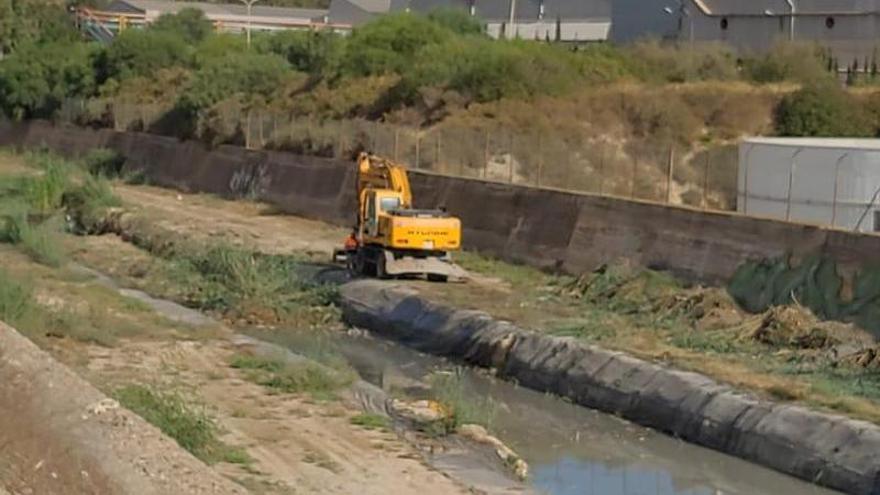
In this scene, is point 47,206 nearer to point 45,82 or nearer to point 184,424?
point 45,82

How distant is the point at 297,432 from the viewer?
2242 centimetres

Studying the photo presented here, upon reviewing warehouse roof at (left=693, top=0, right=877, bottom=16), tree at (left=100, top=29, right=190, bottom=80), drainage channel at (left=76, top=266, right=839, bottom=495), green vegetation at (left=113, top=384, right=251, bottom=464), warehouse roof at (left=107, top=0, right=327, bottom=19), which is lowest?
drainage channel at (left=76, top=266, right=839, bottom=495)

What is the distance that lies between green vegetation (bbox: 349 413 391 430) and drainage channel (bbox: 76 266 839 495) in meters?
1.77

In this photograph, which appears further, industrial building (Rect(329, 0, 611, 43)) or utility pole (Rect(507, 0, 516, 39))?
utility pole (Rect(507, 0, 516, 39))

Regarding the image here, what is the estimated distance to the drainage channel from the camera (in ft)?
74.2

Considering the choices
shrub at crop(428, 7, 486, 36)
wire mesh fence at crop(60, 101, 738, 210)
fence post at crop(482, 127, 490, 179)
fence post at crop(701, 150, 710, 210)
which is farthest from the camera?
shrub at crop(428, 7, 486, 36)

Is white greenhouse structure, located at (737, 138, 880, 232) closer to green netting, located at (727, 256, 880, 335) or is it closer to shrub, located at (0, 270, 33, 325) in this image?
green netting, located at (727, 256, 880, 335)

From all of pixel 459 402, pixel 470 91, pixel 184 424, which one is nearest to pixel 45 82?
pixel 470 91

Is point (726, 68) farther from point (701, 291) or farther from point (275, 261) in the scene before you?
point (701, 291)

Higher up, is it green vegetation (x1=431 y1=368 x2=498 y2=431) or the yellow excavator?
the yellow excavator

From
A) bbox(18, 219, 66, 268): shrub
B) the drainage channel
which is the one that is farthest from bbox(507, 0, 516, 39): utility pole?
the drainage channel

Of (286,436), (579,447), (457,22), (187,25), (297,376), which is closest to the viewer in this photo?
(286,436)

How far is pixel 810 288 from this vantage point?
3123 centimetres

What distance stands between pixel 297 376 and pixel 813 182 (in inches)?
591
